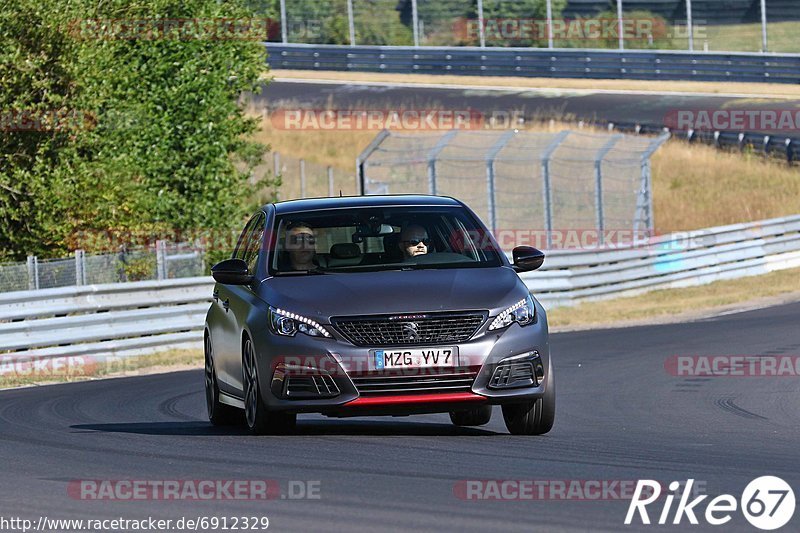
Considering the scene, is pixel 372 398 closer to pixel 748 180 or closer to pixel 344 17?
pixel 748 180

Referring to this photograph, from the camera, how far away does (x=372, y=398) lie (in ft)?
32.1

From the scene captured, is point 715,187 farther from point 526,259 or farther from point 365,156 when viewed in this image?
point 526,259

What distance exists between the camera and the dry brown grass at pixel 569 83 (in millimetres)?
50188

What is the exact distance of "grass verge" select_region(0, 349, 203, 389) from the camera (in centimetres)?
1861

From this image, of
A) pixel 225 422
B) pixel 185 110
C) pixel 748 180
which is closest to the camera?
pixel 225 422

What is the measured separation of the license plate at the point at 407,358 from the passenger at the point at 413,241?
46.1 inches

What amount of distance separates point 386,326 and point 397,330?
0.24 feet

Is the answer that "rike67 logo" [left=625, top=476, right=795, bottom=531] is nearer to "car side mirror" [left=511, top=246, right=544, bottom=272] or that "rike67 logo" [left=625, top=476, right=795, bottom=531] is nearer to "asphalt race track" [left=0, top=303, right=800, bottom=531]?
"asphalt race track" [left=0, top=303, right=800, bottom=531]

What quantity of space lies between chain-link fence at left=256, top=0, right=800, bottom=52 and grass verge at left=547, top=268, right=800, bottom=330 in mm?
18967

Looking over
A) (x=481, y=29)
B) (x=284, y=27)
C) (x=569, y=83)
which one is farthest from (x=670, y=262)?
(x=284, y=27)

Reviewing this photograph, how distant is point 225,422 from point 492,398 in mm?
2699

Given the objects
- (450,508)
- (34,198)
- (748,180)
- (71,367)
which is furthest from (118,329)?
(748,180)

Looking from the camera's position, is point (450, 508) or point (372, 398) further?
point (372, 398)

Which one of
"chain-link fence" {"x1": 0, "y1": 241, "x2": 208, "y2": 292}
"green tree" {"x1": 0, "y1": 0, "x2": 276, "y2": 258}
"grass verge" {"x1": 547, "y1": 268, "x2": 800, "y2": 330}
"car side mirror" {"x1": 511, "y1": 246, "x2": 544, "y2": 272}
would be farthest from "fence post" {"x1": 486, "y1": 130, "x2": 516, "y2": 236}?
"car side mirror" {"x1": 511, "y1": 246, "x2": 544, "y2": 272}
